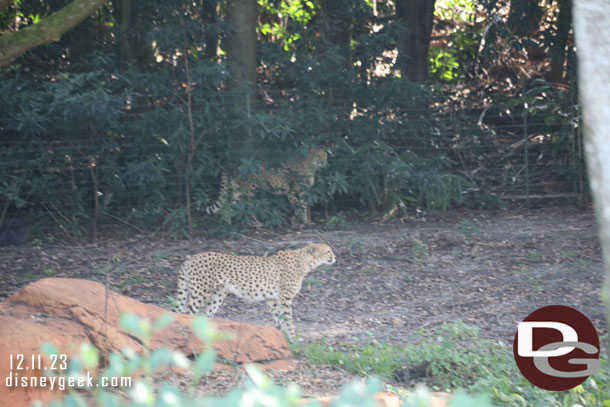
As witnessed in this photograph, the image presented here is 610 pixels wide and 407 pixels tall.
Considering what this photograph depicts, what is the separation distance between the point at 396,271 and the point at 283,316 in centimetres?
213

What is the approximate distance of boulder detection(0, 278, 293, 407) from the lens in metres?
4.03

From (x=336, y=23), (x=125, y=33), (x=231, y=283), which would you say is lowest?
(x=231, y=283)

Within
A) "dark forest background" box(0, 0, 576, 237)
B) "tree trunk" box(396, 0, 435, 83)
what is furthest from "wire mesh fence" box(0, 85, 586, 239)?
"tree trunk" box(396, 0, 435, 83)

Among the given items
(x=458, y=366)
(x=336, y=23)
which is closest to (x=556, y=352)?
(x=458, y=366)

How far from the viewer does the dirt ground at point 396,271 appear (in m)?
6.50

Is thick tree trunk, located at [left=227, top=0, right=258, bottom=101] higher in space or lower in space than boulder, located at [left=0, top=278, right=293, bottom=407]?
higher

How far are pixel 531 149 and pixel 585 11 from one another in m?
8.75

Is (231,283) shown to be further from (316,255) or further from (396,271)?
(396,271)

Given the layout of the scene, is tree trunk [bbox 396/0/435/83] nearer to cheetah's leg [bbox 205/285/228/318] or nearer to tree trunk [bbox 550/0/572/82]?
tree trunk [bbox 550/0/572/82]

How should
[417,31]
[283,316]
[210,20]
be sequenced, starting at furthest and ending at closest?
[417,31] < [210,20] < [283,316]

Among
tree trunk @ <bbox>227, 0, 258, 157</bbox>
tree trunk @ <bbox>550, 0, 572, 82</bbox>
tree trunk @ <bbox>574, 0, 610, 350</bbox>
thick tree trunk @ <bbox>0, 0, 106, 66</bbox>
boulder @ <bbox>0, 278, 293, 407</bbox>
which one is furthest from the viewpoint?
tree trunk @ <bbox>550, 0, 572, 82</bbox>

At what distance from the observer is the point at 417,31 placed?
12.0 meters

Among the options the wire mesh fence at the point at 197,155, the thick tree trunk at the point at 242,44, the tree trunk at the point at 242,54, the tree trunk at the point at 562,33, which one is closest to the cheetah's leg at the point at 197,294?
the wire mesh fence at the point at 197,155

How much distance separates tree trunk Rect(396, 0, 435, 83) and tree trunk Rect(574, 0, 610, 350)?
861cm
